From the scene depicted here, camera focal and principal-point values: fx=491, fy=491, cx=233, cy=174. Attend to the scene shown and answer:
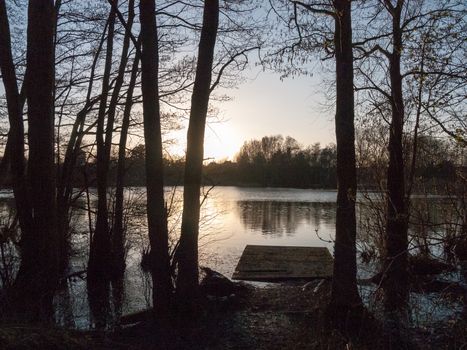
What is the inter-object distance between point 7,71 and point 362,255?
10645mm

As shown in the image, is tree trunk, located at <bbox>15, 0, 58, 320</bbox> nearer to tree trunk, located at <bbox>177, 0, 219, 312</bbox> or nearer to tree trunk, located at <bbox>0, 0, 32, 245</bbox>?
tree trunk, located at <bbox>0, 0, 32, 245</bbox>

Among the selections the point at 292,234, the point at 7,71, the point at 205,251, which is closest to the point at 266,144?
the point at 292,234

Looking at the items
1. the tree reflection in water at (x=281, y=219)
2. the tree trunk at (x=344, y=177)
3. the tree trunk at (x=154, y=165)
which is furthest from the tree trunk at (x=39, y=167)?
the tree reflection in water at (x=281, y=219)

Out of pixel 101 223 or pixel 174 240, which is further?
pixel 174 240

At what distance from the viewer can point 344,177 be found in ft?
22.8

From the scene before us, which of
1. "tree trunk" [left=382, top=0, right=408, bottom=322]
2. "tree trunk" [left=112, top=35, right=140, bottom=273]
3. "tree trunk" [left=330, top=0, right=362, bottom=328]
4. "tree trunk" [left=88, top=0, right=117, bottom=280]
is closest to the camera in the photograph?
"tree trunk" [left=330, top=0, right=362, bottom=328]

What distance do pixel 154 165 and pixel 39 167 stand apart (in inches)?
68.2

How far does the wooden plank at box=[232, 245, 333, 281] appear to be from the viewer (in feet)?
42.0

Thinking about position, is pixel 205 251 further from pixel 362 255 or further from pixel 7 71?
pixel 7 71

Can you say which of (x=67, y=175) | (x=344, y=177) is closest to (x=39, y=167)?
(x=344, y=177)

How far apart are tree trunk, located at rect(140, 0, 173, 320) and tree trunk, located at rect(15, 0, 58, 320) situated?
4.87 ft

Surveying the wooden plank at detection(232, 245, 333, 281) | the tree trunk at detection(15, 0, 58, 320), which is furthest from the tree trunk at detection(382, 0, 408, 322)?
the tree trunk at detection(15, 0, 58, 320)

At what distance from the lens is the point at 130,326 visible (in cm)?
759

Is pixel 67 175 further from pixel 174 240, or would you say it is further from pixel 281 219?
pixel 281 219
